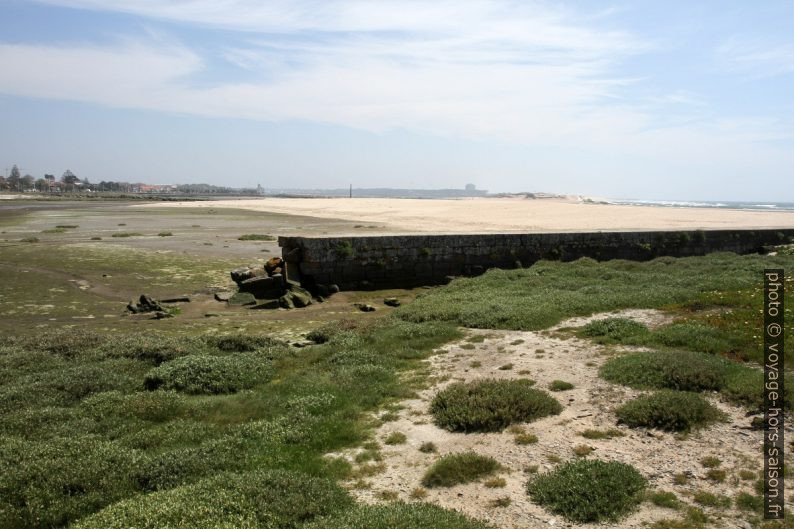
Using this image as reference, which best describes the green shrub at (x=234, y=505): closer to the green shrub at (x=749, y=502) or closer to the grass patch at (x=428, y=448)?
→ the grass patch at (x=428, y=448)

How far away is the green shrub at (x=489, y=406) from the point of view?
7.59 m

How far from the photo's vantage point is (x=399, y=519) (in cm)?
522

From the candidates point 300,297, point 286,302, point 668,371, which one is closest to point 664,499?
point 668,371

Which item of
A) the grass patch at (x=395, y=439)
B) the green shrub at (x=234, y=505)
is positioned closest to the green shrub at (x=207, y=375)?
the grass patch at (x=395, y=439)

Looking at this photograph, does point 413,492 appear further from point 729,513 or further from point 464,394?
point 729,513

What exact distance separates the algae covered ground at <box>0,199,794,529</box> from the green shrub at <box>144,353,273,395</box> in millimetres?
35

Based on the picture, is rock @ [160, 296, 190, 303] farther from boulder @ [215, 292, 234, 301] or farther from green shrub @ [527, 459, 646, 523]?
green shrub @ [527, 459, 646, 523]

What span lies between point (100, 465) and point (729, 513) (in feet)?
21.4

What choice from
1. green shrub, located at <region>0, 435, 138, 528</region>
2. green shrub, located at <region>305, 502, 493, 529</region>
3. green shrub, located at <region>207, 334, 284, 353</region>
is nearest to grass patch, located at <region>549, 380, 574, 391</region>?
green shrub, located at <region>305, 502, 493, 529</region>

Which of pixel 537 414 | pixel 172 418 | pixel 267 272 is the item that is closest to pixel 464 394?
pixel 537 414

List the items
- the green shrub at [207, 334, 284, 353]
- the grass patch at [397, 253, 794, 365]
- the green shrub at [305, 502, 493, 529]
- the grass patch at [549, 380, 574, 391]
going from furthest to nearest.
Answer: the green shrub at [207, 334, 284, 353] < the grass patch at [397, 253, 794, 365] < the grass patch at [549, 380, 574, 391] < the green shrub at [305, 502, 493, 529]

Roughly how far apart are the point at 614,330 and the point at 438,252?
34.4 feet

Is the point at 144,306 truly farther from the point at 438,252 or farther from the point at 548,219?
the point at 548,219

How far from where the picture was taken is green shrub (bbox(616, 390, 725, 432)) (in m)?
7.06
